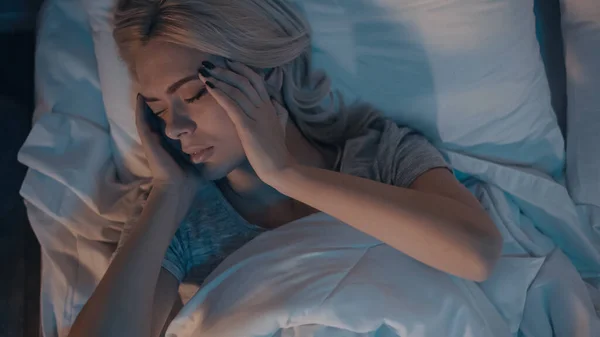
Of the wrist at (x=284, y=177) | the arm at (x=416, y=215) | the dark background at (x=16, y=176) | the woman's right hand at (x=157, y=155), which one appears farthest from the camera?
the dark background at (x=16, y=176)

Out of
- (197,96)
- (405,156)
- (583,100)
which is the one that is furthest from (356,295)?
(583,100)

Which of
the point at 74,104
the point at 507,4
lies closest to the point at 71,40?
the point at 74,104

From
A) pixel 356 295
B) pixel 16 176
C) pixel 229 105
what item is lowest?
pixel 16 176

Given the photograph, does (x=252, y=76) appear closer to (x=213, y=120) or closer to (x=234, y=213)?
(x=213, y=120)

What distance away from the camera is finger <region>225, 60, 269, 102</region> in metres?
0.89

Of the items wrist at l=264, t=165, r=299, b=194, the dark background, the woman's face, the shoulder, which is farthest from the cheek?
the dark background

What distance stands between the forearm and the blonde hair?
0.86ft

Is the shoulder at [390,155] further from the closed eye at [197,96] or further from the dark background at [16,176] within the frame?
the dark background at [16,176]

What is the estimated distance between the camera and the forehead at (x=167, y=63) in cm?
85

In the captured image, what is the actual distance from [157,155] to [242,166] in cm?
15

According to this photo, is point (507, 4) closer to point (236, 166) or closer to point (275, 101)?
point (275, 101)

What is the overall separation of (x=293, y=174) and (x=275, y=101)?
17cm

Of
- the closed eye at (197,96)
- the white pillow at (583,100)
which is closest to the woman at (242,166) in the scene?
the closed eye at (197,96)

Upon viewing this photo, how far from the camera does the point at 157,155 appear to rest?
0.99m
